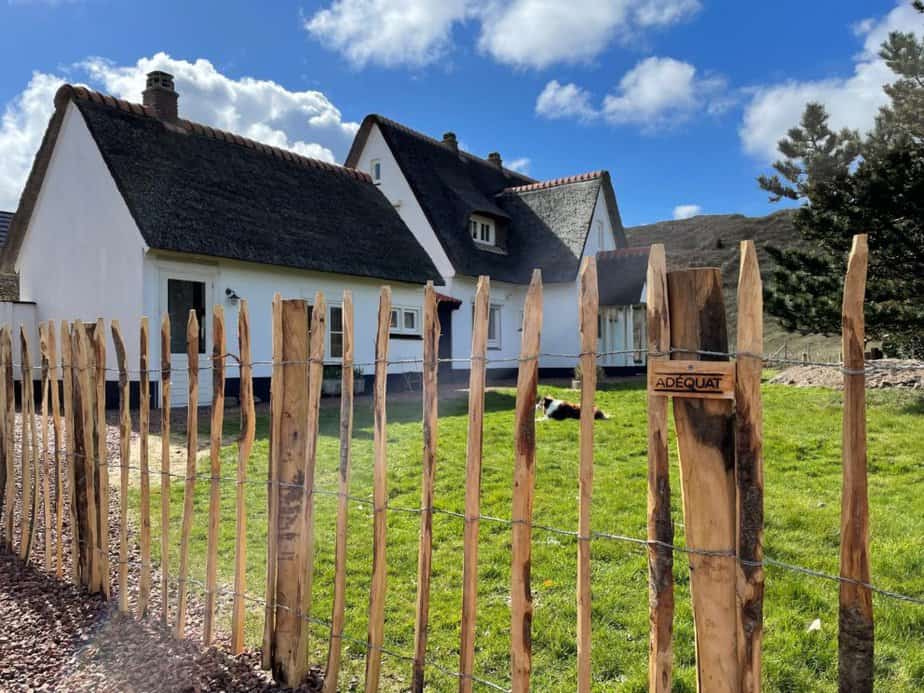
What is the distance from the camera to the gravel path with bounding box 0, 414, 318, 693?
9.80ft

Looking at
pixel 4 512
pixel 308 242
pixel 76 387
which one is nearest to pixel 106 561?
pixel 76 387

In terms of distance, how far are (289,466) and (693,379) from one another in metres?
1.96

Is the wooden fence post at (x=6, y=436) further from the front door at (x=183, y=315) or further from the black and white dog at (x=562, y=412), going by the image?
the front door at (x=183, y=315)

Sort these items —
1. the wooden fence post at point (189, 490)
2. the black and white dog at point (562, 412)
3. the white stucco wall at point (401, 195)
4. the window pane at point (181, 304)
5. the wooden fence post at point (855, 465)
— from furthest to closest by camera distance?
the white stucco wall at point (401, 195), the window pane at point (181, 304), the black and white dog at point (562, 412), the wooden fence post at point (189, 490), the wooden fence post at point (855, 465)

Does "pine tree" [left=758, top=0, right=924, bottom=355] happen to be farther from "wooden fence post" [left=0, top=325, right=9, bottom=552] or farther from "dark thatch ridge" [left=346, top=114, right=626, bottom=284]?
"wooden fence post" [left=0, top=325, right=9, bottom=552]

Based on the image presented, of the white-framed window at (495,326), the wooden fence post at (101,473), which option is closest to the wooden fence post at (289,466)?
the wooden fence post at (101,473)

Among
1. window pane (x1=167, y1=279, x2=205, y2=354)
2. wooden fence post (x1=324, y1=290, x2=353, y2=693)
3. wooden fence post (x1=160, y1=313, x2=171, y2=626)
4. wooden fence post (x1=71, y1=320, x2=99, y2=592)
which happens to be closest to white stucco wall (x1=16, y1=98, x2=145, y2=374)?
window pane (x1=167, y1=279, x2=205, y2=354)

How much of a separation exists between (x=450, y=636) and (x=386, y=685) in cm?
46

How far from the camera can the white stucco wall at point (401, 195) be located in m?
18.2

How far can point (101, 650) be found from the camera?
3328 mm

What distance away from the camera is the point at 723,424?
189 cm

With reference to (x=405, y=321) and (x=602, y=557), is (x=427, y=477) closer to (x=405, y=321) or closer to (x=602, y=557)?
(x=602, y=557)

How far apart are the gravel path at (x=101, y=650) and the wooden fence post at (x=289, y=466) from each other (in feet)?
0.81

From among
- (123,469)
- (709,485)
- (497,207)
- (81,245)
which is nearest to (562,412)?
(123,469)
